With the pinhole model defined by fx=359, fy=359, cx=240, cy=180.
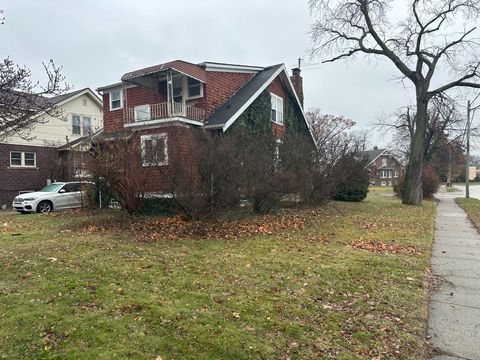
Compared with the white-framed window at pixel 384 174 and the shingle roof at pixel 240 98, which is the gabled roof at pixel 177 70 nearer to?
the shingle roof at pixel 240 98

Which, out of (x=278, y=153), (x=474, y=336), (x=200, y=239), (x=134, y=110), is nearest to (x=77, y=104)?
(x=134, y=110)

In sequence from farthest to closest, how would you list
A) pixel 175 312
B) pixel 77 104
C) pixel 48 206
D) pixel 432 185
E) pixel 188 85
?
pixel 432 185 → pixel 77 104 → pixel 188 85 → pixel 48 206 → pixel 175 312

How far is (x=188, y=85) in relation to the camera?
62.7 ft

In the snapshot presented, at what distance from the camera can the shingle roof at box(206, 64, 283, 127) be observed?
1772cm

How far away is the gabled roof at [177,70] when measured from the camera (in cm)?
1645

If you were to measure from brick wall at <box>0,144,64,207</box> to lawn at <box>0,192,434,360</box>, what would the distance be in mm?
16036

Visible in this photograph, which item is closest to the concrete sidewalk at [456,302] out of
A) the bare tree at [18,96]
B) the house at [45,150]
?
the bare tree at [18,96]

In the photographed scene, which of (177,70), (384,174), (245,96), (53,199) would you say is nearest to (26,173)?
(53,199)

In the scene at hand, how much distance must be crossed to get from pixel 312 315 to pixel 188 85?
54.4ft

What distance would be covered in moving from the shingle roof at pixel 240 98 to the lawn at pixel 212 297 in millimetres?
9435

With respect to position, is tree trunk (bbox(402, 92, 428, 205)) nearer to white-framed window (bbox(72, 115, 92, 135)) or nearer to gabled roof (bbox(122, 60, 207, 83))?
gabled roof (bbox(122, 60, 207, 83))

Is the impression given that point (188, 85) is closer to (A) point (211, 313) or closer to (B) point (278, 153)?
(B) point (278, 153)

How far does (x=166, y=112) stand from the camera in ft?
56.3

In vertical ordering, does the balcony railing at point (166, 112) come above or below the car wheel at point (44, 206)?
above
